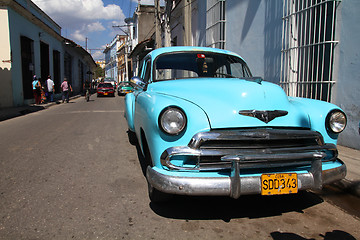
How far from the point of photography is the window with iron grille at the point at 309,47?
5215 millimetres

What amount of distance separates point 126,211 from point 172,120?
3.53ft

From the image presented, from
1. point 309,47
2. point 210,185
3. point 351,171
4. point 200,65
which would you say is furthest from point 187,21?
point 210,185

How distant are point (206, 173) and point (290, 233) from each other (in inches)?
35.9

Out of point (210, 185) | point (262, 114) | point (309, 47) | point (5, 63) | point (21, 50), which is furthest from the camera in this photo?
point (21, 50)

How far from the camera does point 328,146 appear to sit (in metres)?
2.52

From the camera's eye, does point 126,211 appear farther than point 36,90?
No

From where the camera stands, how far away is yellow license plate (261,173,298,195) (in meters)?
2.26

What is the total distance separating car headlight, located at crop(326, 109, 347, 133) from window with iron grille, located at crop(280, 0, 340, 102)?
8.87 ft

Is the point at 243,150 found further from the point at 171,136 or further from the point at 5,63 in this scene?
the point at 5,63

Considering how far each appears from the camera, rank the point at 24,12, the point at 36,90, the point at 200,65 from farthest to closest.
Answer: the point at 36,90, the point at 24,12, the point at 200,65

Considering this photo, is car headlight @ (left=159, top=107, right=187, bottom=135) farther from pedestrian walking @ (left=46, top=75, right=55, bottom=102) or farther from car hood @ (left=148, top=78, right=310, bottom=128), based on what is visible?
pedestrian walking @ (left=46, top=75, right=55, bottom=102)

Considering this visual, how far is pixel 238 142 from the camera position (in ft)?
7.71

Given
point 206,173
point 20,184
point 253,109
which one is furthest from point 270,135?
point 20,184

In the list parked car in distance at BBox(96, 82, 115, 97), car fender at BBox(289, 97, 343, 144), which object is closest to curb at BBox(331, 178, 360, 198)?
→ car fender at BBox(289, 97, 343, 144)
